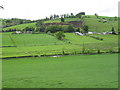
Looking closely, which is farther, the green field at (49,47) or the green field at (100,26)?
the green field at (100,26)

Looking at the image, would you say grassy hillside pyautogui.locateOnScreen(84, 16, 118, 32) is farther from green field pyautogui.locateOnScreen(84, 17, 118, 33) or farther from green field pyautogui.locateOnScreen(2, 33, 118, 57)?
green field pyautogui.locateOnScreen(2, 33, 118, 57)

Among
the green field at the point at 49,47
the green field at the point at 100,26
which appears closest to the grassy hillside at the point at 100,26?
the green field at the point at 100,26

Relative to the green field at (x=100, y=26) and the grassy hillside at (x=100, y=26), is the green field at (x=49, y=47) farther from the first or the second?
the grassy hillside at (x=100, y=26)

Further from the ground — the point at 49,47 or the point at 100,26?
the point at 100,26

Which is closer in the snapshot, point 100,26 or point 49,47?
point 49,47

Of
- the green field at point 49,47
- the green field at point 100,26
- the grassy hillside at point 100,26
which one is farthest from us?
the grassy hillside at point 100,26

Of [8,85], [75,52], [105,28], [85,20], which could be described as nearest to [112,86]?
[8,85]

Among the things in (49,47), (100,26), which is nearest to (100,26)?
(100,26)

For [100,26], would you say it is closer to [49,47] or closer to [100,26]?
[100,26]

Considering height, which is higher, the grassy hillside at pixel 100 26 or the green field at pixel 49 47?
the grassy hillside at pixel 100 26

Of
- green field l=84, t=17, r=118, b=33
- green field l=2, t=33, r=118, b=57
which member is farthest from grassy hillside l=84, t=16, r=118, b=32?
green field l=2, t=33, r=118, b=57

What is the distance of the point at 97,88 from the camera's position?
69.9ft

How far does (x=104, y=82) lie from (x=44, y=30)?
402ft

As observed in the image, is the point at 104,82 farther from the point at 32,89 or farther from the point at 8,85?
the point at 8,85
